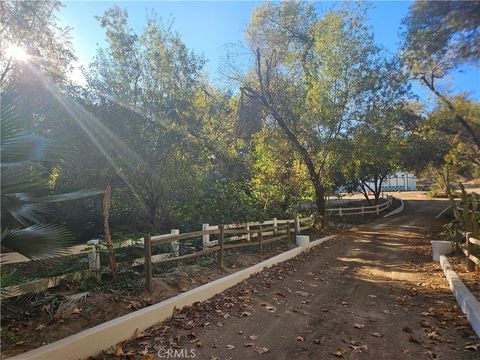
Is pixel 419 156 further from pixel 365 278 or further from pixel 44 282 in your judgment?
pixel 44 282

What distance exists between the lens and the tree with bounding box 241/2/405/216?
1733 cm

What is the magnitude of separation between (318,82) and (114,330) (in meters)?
15.5

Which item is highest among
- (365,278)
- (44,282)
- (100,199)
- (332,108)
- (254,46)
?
(254,46)

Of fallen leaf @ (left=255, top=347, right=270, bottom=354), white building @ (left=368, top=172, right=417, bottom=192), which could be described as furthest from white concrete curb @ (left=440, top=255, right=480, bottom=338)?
white building @ (left=368, top=172, right=417, bottom=192)

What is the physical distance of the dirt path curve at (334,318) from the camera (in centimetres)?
466

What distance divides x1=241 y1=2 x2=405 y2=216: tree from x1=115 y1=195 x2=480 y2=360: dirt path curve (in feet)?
28.4

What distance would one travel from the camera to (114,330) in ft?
15.2

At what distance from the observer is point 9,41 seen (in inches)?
515

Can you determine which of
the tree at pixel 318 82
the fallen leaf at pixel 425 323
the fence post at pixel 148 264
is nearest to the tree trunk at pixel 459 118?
the tree at pixel 318 82

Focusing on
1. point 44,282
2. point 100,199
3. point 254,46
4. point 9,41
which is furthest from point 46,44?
point 44,282

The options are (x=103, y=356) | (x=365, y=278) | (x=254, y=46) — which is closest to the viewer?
(x=103, y=356)

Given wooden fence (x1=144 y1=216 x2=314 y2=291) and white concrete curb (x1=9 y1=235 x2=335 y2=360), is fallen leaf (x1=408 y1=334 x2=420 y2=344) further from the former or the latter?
wooden fence (x1=144 y1=216 x2=314 y2=291)

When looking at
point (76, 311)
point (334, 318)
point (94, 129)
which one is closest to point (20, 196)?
point (76, 311)

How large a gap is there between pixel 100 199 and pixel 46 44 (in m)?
7.01
